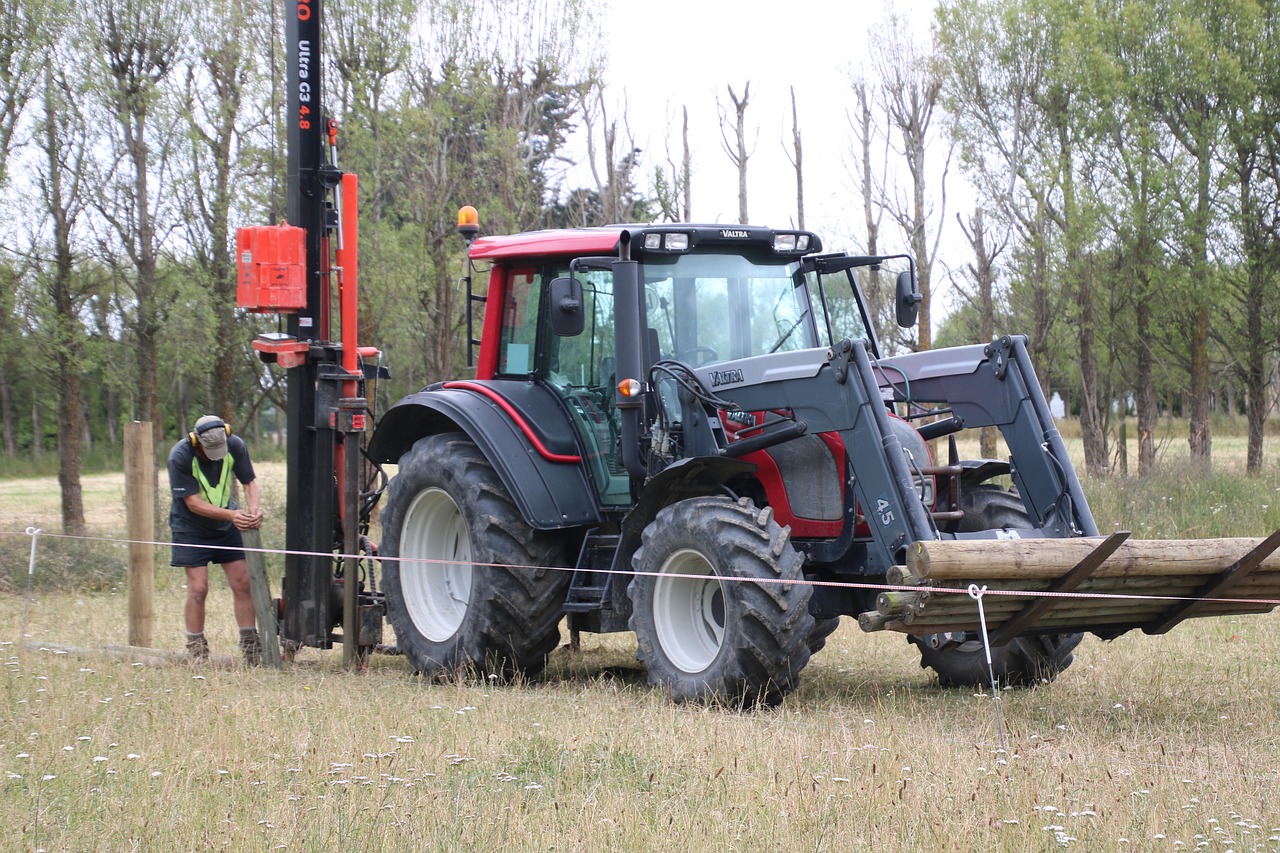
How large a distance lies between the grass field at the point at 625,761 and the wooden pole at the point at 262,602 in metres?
0.51

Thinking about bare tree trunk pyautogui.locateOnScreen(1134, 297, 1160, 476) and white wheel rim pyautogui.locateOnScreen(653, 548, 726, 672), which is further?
bare tree trunk pyautogui.locateOnScreen(1134, 297, 1160, 476)

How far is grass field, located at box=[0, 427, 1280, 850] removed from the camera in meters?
4.56

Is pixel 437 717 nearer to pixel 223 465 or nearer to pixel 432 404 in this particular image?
pixel 432 404

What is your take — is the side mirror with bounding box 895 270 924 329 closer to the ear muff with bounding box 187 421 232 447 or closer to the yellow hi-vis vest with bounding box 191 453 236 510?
the ear muff with bounding box 187 421 232 447

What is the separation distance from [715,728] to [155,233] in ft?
39.3

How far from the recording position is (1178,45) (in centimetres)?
2059

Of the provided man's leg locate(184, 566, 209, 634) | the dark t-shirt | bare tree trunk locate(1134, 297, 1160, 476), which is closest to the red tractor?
the dark t-shirt

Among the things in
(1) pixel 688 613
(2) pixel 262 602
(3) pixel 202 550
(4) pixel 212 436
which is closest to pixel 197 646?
(2) pixel 262 602

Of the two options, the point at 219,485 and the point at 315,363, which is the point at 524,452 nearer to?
the point at 315,363

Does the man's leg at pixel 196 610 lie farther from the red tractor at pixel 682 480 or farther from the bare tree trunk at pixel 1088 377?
the bare tree trunk at pixel 1088 377

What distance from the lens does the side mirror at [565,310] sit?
24.3 feet

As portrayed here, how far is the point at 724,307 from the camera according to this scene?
8.16 meters

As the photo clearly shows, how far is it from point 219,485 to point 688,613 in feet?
10.8

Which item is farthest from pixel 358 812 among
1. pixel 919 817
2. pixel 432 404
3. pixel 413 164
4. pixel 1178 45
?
pixel 1178 45
